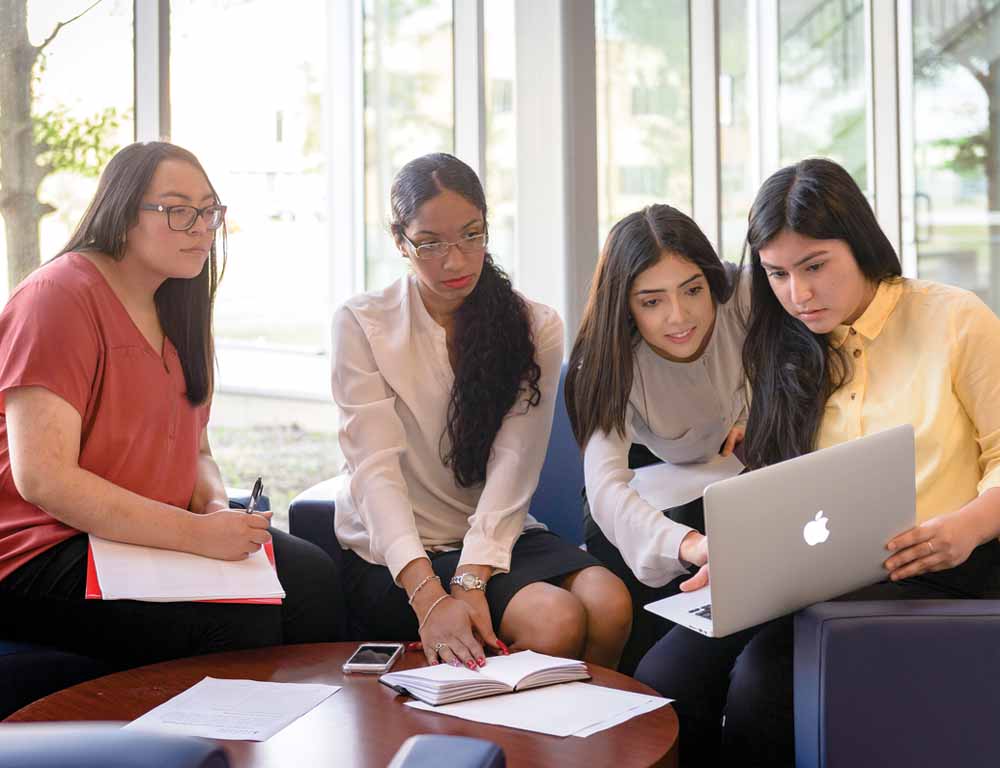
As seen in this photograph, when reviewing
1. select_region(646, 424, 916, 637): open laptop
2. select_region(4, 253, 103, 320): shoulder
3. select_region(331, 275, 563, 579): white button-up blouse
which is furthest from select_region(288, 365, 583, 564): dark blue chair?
select_region(646, 424, 916, 637): open laptop

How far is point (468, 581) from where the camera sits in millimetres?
2258

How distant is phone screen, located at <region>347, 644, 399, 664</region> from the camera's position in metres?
1.95

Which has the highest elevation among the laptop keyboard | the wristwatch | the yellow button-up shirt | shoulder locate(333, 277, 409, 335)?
shoulder locate(333, 277, 409, 335)

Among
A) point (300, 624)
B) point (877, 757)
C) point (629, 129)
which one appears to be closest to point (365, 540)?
point (300, 624)

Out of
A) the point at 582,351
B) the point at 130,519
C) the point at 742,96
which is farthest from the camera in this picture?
the point at 742,96

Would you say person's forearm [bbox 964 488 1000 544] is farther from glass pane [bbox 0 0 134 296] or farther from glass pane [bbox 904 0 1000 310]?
glass pane [bbox 904 0 1000 310]

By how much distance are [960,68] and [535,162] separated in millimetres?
3332

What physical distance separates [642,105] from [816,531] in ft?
10.7

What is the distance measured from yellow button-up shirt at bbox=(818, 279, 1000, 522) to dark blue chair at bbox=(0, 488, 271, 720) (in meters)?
1.46

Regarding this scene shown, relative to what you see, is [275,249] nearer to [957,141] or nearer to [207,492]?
[207,492]

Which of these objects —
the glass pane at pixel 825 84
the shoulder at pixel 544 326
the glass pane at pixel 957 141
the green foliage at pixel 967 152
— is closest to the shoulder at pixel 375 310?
the shoulder at pixel 544 326

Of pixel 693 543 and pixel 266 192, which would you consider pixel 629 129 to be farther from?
pixel 693 543

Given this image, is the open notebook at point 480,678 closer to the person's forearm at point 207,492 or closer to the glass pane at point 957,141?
the person's forearm at point 207,492

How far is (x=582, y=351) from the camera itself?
7.75ft
